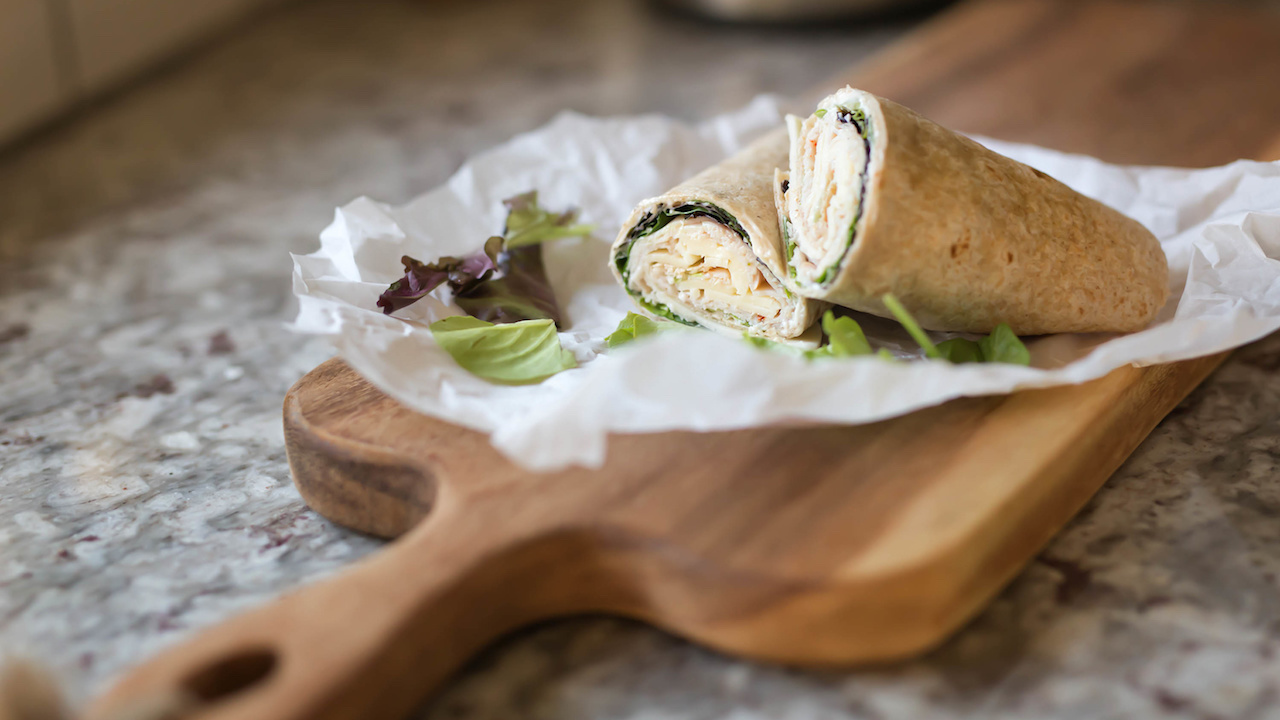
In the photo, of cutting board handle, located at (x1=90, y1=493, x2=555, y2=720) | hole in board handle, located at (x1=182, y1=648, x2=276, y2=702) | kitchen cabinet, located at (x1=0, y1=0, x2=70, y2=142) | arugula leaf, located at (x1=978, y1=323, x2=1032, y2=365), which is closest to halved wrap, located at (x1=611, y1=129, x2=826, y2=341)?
arugula leaf, located at (x1=978, y1=323, x2=1032, y2=365)

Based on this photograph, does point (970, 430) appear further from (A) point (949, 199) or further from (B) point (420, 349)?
(B) point (420, 349)

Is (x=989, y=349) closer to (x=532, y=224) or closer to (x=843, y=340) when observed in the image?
(x=843, y=340)

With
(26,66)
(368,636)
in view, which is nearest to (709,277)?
(368,636)

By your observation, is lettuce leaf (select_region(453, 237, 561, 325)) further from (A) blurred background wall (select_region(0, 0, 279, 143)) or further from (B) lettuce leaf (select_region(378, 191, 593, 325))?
(A) blurred background wall (select_region(0, 0, 279, 143))

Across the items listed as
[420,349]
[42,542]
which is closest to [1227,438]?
[420,349]

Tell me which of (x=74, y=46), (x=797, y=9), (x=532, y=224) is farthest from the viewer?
(x=797, y=9)

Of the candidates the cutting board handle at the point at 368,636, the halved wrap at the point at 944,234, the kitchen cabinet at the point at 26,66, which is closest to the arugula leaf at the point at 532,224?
the halved wrap at the point at 944,234
